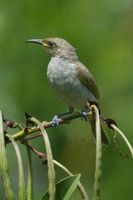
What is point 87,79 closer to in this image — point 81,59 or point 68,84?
point 68,84

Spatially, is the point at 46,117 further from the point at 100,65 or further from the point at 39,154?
the point at 39,154

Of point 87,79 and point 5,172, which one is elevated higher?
point 5,172

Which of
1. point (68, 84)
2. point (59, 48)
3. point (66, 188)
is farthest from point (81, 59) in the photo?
point (66, 188)

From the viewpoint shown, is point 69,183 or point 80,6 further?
point 80,6

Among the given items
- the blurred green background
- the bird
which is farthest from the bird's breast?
the blurred green background

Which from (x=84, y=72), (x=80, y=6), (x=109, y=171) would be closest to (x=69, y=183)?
(x=109, y=171)

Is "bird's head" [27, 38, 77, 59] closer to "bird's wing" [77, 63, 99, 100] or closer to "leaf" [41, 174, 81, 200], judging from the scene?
"bird's wing" [77, 63, 99, 100]
